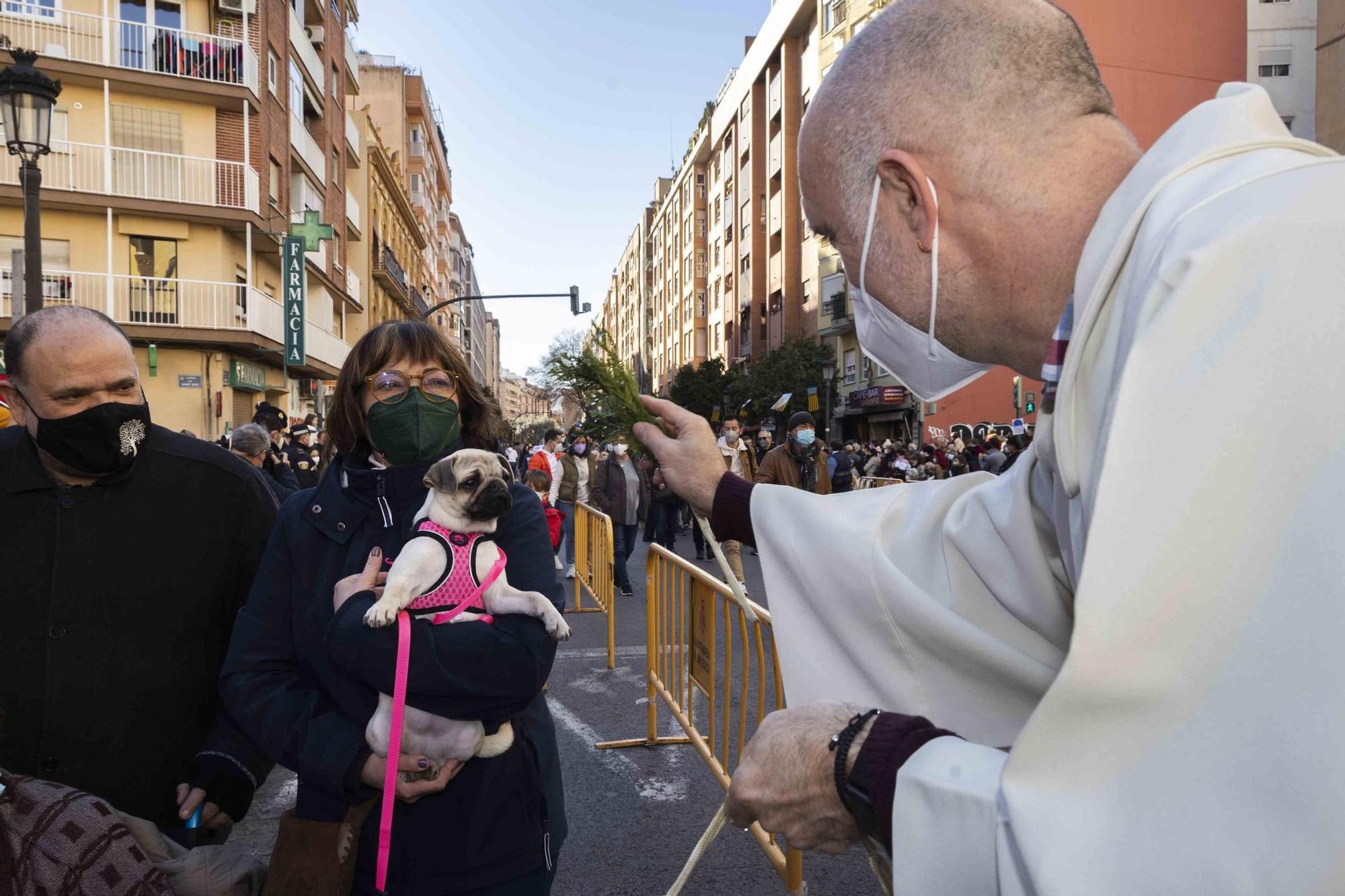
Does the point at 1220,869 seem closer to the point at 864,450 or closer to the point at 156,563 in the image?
the point at 156,563

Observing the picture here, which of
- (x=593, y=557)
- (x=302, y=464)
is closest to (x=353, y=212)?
(x=302, y=464)

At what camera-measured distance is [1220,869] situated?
2.36 feet

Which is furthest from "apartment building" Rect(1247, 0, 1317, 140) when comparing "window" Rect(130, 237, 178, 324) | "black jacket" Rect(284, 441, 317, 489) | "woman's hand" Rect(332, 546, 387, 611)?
"woman's hand" Rect(332, 546, 387, 611)

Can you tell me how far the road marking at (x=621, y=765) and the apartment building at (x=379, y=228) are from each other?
3068 cm

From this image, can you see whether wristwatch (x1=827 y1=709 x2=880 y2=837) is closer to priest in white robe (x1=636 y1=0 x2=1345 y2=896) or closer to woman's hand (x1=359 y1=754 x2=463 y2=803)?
priest in white robe (x1=636 y1=0 x2=1345 y2=896)

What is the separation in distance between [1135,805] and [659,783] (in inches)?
166

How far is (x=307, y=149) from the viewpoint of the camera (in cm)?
2716

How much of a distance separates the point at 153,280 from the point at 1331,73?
37.1 meters

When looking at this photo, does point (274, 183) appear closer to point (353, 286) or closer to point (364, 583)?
point (353, 286)

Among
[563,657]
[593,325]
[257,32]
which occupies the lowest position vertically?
[563,657]

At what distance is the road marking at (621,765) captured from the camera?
14.9 ft

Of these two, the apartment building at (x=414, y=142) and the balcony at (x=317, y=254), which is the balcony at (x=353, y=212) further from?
the apartment building at (x=414, y=142)

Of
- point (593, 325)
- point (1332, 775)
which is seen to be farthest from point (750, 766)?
point (593, 325)

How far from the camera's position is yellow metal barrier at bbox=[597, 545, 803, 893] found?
344 cm
